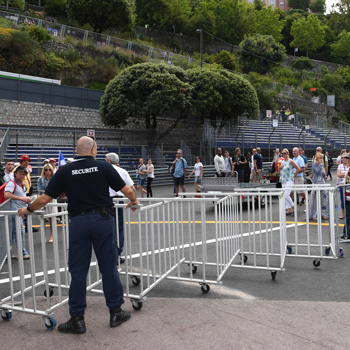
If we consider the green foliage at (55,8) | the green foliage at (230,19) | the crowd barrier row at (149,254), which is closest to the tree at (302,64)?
the green foliage at (230,19)

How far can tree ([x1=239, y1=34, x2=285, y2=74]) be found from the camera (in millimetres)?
61438

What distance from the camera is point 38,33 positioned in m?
38.0

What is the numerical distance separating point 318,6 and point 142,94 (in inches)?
3870

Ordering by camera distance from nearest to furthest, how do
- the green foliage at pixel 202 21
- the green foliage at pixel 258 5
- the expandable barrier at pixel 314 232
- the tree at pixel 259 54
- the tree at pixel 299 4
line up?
the expandable barrier at pixel 314 232 < the tree at pixel 259 54 < the green foliage at pixel 202 21 < the green foliage at pixel 258 5 < the tree at pixel 299 4

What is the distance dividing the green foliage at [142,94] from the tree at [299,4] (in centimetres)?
9617

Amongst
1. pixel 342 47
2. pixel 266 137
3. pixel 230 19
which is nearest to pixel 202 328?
pixel 266 137

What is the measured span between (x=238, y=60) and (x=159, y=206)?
6086 cm

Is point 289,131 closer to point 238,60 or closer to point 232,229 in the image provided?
point 238,60

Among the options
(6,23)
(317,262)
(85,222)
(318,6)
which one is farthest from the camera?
(318,6)

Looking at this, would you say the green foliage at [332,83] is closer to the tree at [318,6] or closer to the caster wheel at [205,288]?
the tree at [318,6]

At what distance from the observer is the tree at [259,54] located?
202 feet

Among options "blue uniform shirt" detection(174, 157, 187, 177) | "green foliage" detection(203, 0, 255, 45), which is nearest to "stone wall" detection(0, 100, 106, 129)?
"blue uniform shirt" detection(174, 157, 187, 177)

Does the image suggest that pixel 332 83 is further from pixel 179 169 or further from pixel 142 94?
pixel 179 169

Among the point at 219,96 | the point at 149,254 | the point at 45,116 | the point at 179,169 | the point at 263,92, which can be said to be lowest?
the point at 149,254
